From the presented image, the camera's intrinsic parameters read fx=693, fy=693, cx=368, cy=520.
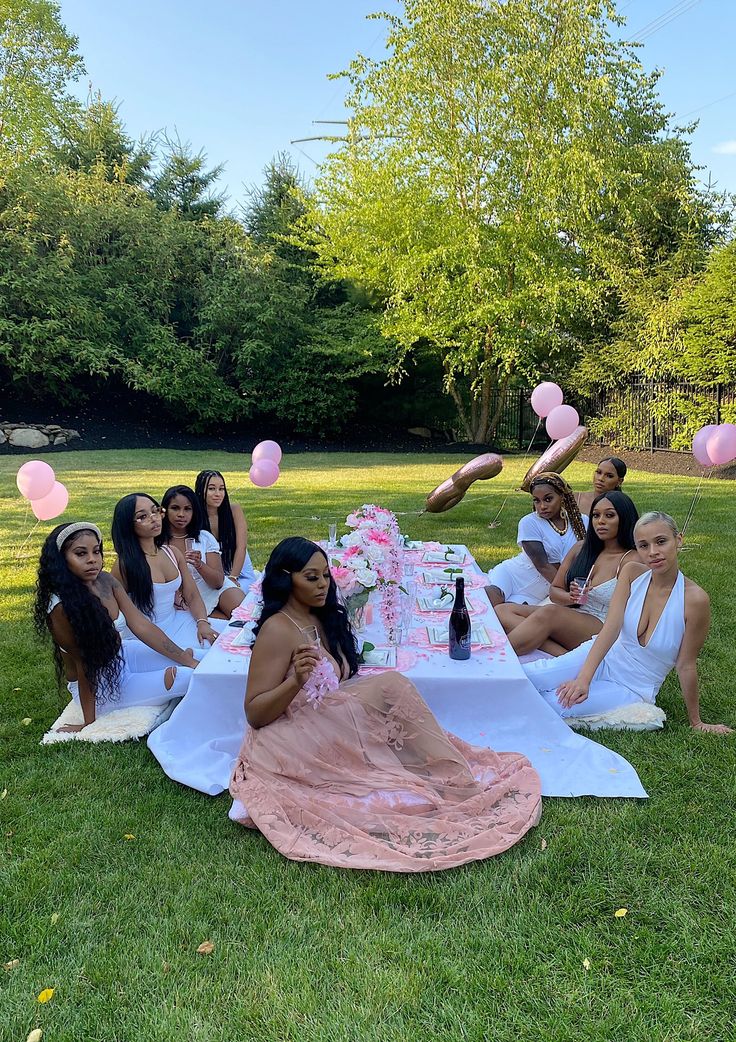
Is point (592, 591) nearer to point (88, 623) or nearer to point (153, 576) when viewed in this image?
point (153, 576)

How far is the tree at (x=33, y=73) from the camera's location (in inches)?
1049

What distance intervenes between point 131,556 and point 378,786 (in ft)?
7.79

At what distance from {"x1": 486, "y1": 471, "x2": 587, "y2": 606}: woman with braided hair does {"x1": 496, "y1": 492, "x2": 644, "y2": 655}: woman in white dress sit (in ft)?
2.03

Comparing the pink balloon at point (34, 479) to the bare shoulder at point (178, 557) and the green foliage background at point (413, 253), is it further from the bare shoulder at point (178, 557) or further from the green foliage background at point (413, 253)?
the green foliage background at point (413, 253)

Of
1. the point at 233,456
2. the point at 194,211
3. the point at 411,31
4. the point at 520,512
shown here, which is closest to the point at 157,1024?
the point at 520,512

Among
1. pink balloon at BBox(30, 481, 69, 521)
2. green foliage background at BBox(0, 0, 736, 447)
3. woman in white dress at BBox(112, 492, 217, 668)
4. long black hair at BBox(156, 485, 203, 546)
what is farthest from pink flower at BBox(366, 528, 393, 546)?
green foliage background at BBox(0, 0, 736, 447)

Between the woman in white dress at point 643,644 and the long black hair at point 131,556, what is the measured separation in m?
2.52

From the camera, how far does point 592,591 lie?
4.66 m

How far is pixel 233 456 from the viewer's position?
19250mm

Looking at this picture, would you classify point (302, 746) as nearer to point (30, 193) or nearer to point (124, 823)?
point (124, 823)

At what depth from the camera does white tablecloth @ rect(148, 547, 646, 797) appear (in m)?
3.47

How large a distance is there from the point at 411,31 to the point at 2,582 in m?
17.4

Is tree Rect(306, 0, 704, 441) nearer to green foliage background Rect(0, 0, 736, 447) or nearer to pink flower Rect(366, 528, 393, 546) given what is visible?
green foliage background Rect(0, 0, 736, 447)

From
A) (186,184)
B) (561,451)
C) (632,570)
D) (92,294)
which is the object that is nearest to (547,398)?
(561,451)
